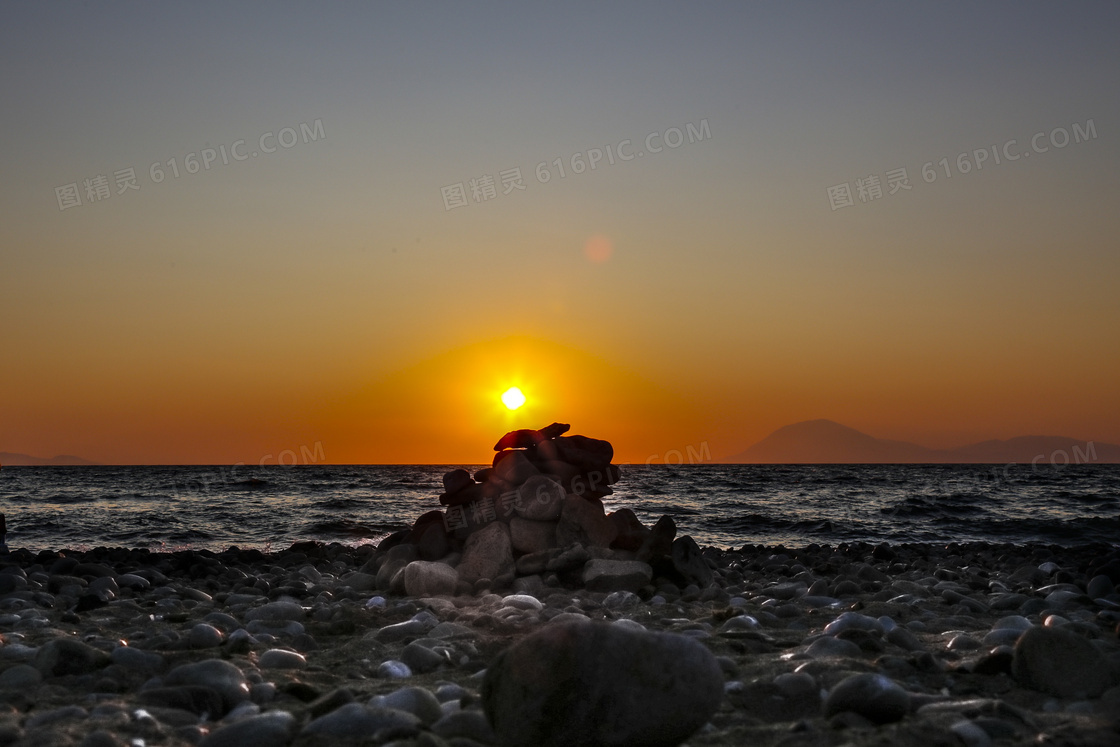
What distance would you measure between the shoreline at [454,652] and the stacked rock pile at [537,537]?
210 millimetres

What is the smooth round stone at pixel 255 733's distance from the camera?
8.34 ft

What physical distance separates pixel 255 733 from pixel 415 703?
1.92 feet

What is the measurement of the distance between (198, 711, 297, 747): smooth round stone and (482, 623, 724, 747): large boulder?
2.43ft

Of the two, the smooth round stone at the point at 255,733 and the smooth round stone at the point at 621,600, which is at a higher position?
the smooth round stone at the point at 255,733

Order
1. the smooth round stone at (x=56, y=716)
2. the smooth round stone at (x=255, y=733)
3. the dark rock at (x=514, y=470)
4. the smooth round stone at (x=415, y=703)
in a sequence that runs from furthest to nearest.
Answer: the dark rock at (x=514, y=470) → the smooth round stone at (x=415, y=703) → the smooth round stone at (x=56, y=716) → the smooth round stone at (x=255, y=733)

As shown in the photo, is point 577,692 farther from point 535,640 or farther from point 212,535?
point 212,535

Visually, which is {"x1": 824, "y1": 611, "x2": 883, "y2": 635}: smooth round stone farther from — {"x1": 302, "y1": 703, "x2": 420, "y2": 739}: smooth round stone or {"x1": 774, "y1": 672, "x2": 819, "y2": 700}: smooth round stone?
{"x1": 302, "y1": 703, "x2": 420, "y2": 739}: smooth round stone

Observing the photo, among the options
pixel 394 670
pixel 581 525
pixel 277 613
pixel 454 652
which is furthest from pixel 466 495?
pixel 394 670

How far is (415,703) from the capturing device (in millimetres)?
2939

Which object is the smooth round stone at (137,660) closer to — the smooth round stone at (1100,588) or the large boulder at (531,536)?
the large boulder at (531,536)

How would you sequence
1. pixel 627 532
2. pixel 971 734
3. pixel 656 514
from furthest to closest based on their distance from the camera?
pixel 656 514 → pixel 627 532 → pixel 971 734

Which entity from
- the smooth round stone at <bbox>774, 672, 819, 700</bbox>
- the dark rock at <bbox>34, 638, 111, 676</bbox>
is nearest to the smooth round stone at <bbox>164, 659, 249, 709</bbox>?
the dark rock at <bbox>34, 638, 111, 676</bbox>

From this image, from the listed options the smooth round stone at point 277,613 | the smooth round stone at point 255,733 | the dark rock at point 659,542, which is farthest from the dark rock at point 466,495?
the smooth round stone at point 255,733

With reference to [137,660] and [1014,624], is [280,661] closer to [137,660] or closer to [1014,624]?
[137,660]
